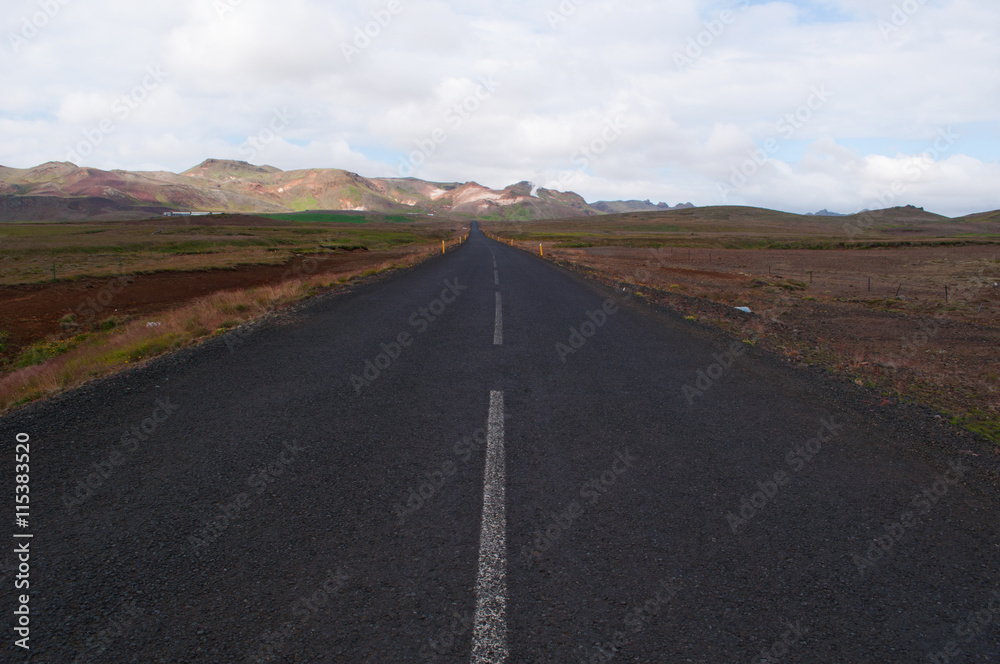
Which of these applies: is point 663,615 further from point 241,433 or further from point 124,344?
point 124,344

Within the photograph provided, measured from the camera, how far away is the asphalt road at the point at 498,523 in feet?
8.59

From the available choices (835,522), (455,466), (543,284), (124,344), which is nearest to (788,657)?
(835,522)

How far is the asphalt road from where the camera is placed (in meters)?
2.62

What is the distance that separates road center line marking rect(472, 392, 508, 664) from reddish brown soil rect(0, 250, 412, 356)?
15524mm

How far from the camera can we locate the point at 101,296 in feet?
67.0

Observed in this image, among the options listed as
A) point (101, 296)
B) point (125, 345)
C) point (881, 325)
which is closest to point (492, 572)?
point (125, 345)

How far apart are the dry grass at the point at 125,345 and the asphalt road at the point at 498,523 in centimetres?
87

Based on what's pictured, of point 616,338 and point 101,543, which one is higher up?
point 616,338

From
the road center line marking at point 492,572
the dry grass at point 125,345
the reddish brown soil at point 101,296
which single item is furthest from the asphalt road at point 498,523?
the reddish brown soil at point 101,296

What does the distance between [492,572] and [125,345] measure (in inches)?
385

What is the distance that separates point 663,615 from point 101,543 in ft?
12.0

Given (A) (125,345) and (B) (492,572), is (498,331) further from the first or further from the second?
(A) (125,345)

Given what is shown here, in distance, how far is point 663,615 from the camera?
277 cm

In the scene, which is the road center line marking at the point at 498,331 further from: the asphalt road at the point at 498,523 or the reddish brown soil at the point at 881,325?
the reddish brown soil at the point at 881,325
